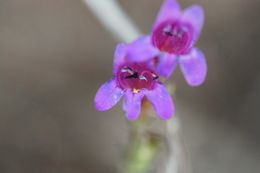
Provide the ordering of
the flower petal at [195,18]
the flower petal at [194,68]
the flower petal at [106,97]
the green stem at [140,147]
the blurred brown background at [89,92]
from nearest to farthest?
the flower petal at [106,97]
the flower petal at [194,68]
the flower petal at [195,18]
the green stem at [140,147]
the blurred brown background at [89,92]

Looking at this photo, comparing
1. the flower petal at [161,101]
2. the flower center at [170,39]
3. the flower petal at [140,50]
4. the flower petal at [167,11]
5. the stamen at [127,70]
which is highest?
the flower petal at [167,11]

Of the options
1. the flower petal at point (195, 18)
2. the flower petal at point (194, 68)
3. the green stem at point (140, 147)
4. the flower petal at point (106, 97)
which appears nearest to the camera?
the flower petal at point (106, 97)

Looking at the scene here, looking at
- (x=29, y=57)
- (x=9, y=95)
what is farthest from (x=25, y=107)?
(x=29, y=57)

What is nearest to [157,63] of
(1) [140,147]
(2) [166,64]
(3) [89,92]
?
(2) [166,64]

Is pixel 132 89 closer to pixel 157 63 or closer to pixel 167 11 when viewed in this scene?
pixel 157 63

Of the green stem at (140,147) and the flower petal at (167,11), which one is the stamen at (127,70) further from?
the green stem at (140,147)

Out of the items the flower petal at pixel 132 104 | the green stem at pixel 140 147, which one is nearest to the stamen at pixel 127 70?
the flower petal at pixel 132 104

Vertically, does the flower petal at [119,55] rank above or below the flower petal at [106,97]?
above
